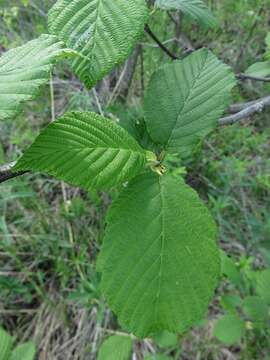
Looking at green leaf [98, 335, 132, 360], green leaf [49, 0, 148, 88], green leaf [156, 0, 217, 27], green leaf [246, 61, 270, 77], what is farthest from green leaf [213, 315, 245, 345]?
green leaf [49, 0, 148, 88]

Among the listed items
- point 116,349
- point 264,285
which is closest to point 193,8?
point 264,285

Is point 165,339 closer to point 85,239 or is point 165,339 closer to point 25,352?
point 25,352

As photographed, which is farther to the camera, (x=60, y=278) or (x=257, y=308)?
(x=60, y=278)

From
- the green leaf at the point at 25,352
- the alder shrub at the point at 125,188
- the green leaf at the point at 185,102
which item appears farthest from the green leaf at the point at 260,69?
the green leaf at the point at 25,352

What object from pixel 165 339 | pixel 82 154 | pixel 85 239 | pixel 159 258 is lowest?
pixel 85 239

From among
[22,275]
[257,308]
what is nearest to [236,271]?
[257,308]

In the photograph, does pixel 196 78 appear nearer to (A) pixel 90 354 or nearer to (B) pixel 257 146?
(A) pixel 90 354
